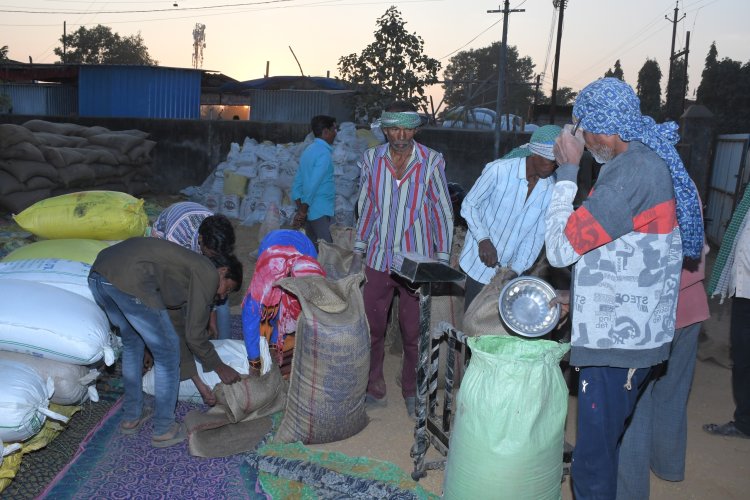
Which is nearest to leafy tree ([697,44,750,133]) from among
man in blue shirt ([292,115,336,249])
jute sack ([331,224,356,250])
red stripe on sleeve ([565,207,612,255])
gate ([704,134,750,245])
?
gate ([704,134,750,245])

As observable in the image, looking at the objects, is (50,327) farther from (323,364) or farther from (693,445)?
(693,445)

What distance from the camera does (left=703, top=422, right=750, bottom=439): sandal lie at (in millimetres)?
3705

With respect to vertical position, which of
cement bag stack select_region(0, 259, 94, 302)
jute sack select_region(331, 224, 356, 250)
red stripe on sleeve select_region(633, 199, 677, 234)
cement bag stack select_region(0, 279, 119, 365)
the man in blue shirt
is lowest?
cement bag stack select_region(0, 279, 119, 365)

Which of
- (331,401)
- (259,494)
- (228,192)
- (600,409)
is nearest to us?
(600,409)

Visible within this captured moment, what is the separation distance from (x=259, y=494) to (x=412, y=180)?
1780 millimetres

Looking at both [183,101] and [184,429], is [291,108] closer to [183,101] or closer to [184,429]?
[183,101]

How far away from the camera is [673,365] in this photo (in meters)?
3.18

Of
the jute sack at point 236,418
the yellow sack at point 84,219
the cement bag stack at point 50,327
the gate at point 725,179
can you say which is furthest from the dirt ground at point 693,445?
the gate at point 725,179

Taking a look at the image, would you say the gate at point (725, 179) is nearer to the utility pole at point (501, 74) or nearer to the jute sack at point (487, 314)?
the utility pole at point (501, 74)

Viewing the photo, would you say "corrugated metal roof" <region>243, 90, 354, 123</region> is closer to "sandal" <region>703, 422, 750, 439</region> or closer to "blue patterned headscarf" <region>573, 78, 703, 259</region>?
"sandal" <region>703, 422, 750, 439</region>

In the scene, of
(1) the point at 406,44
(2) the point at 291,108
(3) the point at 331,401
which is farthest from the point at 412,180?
(2) the point at 291,108

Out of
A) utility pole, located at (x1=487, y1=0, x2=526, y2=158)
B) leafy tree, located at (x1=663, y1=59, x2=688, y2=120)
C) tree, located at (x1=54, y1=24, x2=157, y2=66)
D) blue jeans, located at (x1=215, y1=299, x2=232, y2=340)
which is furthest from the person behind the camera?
tree, located at (x1=54, y1=24, x2=157, y2=66)

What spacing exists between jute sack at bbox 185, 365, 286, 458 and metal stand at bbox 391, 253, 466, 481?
0.84 meters

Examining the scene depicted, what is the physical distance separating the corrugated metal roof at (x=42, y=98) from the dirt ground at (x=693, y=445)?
17.9 metres
